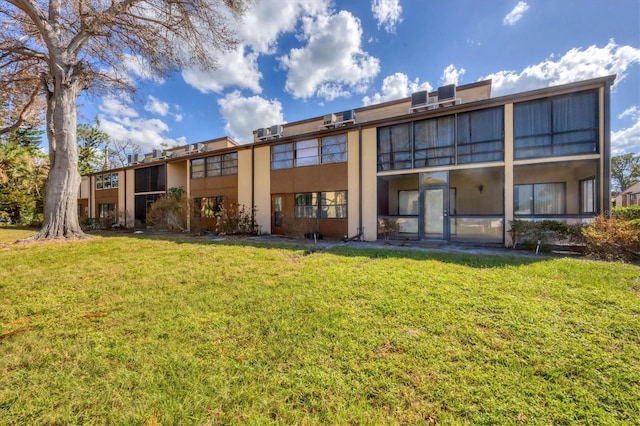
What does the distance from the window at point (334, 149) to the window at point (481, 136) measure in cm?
507

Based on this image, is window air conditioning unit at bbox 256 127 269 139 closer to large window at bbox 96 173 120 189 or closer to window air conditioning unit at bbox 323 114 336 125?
window air conditioning unit at bbox 323 114 336 125

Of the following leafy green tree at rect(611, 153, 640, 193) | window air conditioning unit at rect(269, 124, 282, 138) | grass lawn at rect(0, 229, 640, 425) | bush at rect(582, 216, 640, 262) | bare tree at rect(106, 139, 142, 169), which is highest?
bare tree at rect(106, 139, 142, 169)

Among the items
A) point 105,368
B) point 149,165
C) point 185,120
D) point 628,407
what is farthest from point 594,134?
point 185,120

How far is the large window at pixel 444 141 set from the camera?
9.81 meters

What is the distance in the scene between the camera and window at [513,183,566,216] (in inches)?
459

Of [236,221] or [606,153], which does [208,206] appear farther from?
[606,153]

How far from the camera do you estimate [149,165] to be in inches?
810

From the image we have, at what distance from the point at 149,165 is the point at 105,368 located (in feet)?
72.1

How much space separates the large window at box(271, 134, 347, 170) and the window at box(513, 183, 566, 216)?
836 centimetres

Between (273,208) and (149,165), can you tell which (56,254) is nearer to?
(273,208)

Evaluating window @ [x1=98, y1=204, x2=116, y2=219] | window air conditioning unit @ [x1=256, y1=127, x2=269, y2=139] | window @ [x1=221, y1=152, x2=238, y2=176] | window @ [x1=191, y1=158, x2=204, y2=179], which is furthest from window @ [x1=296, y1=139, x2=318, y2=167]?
window @ [x1=98, y1=204, x2=116, y2=219]

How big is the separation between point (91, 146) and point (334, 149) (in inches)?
1561

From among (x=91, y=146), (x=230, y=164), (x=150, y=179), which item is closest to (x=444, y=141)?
(x=230, y=164)

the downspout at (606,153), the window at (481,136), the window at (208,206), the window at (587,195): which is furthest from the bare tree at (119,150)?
the window at (587,195)
